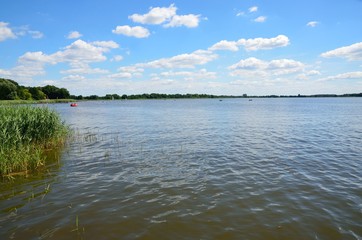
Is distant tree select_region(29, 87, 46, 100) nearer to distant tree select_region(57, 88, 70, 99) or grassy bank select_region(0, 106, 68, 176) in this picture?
distant tree select_region(57, 88, 70, 99)

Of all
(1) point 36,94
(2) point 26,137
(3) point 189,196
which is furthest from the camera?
(1) point 36,94

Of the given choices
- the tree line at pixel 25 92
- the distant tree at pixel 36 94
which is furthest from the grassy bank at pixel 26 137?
the distant tree at pixel 36 94

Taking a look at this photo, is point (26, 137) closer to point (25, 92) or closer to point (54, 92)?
point (25, 92)

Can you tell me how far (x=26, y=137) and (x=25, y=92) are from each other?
140 meters

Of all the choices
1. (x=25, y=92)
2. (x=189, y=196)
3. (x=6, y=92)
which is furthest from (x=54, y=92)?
(x=189, y=196)

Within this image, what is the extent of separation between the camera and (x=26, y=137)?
1587 cm

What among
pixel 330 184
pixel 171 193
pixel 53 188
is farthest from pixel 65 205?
pixel 330 184

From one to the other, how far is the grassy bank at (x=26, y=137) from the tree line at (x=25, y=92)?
112879mm

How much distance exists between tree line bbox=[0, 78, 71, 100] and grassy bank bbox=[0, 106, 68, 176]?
113 m

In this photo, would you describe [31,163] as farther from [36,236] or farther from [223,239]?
[223,239]

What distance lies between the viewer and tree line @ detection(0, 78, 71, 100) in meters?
116

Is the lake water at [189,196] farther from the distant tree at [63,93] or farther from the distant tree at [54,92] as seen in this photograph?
the distant tree at [63,93]

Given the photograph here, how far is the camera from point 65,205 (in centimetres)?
955

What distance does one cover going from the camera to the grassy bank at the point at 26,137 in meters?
13.1
